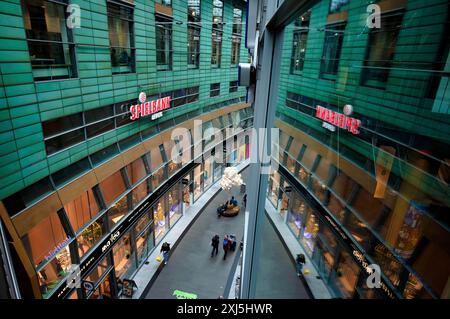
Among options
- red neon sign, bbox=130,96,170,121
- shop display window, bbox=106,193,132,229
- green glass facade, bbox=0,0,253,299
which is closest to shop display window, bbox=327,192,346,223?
green glass facade, bbox=0,0,253,299

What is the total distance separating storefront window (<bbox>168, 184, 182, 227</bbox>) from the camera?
19.2m

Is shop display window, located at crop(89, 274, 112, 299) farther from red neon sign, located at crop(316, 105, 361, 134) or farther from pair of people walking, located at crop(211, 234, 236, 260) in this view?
red neon sign, located at crop(316, 105, 361, 134)

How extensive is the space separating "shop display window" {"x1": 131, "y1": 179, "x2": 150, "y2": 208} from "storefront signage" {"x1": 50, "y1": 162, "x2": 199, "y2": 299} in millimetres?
249

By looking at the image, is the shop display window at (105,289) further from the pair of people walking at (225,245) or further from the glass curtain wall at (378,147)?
the glass curtain wall at (378,147)

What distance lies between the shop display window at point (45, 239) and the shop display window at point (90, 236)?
3.00 ft

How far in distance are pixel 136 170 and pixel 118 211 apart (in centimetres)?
226

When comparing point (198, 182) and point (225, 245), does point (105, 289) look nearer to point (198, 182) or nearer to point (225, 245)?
point (225, 245)

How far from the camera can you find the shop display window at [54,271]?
861cm

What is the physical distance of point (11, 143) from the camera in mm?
7512

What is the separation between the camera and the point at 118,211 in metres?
13.2

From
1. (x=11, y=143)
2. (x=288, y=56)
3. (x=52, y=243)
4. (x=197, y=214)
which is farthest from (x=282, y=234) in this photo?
(x=197, y=214)

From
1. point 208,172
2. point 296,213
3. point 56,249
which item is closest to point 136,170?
point 56,249

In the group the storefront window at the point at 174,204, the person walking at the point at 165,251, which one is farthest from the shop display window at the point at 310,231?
the storefront window at the point at 174,204
